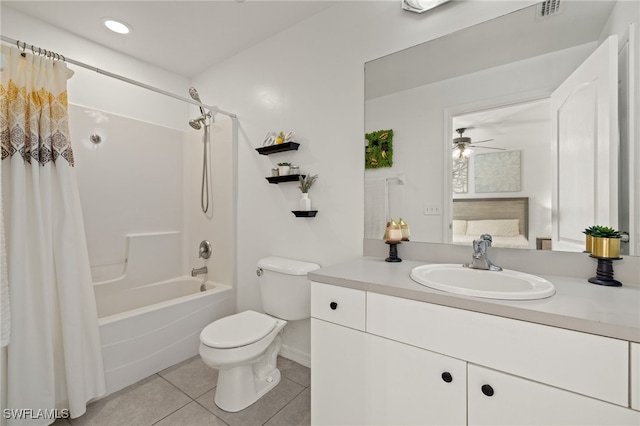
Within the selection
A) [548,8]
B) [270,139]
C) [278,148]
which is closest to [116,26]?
[270,139]

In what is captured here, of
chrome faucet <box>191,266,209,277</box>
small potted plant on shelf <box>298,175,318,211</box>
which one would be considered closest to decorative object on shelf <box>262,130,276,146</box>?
small potted plant on shelf <box>298,175,318,211</box>

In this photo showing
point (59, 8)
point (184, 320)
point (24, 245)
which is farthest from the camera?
point (184, 320)

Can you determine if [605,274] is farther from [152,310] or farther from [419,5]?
[152,310]

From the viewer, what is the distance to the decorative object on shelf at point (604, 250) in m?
1.03

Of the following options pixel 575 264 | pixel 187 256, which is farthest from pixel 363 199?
pixel 187 256

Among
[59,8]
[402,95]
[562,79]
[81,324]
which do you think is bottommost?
[81,324]

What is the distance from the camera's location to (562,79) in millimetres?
1201

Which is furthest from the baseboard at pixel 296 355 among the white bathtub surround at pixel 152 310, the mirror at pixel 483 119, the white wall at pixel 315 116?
the mirror at pixel 483 119

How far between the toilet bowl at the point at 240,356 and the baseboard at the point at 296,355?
0.82 feet

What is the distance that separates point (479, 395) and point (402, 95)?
4.73 ft

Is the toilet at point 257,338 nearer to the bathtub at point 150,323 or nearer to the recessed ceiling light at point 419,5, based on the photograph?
the bathtub at point 150,323

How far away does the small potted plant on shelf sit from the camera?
1903 millimetres

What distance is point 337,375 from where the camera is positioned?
4.01 feet

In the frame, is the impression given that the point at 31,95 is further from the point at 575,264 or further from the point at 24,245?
the point at 575,264
